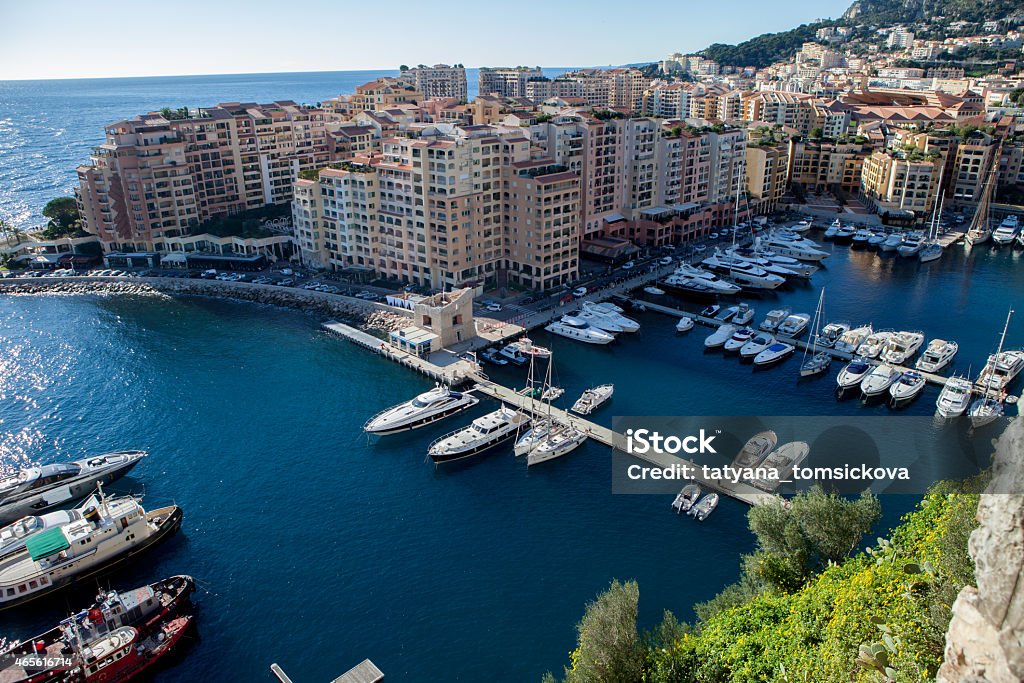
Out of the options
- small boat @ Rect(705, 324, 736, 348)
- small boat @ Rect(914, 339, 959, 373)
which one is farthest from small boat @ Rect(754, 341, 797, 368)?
small boat @ Rect(914, 339, 959, 373)

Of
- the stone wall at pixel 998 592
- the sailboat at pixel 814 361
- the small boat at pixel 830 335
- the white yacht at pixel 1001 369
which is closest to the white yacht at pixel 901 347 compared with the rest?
the small boat at pixel 830 335

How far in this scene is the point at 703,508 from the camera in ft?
130

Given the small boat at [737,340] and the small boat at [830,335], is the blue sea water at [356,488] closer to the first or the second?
the small boat at [737,340]

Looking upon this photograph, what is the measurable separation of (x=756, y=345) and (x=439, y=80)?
147 m

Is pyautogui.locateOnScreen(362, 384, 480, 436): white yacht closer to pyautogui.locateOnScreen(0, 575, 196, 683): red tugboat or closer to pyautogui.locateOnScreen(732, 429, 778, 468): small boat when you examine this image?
pyautogui.locateOnScreen(0, 575, 196, 683): red tugboat

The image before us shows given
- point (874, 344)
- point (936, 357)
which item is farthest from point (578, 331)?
point (936, 357)

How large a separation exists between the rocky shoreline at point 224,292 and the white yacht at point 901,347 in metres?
41.0

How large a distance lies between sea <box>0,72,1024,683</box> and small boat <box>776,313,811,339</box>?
5.53 m

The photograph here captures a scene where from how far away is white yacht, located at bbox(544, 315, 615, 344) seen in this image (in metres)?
62.5

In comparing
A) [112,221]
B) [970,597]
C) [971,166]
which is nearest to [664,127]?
[971,166]

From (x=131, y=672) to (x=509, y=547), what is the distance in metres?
18.0

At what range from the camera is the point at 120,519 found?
1471 inches

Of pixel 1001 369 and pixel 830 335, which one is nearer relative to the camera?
pixel 1001 369

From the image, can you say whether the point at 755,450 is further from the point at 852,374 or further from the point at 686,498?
the point at 852,374
